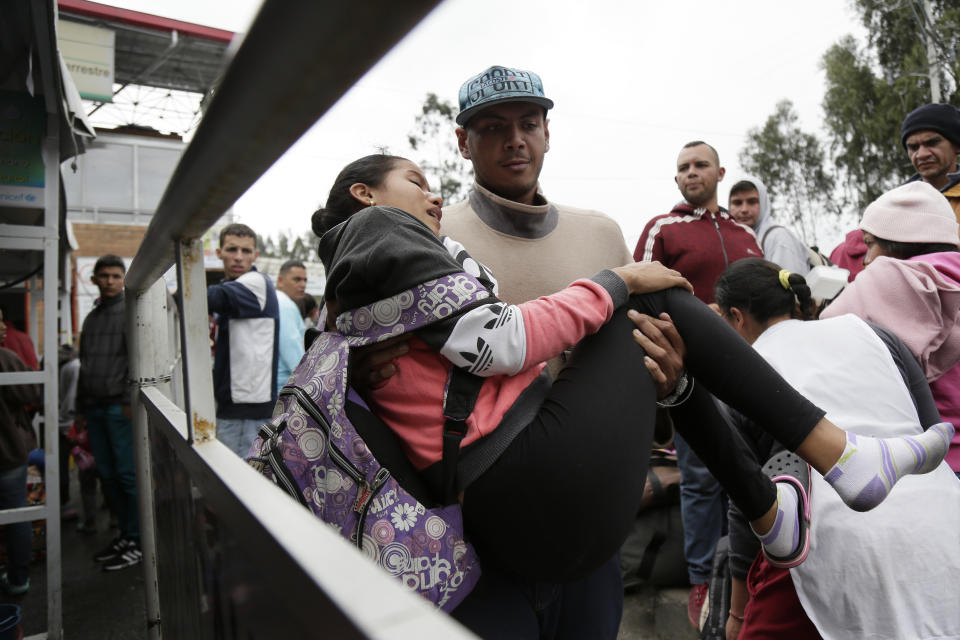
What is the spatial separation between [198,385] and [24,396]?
364 centimetres

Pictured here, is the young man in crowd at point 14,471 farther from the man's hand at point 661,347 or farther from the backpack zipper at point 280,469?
the man's hand at point 661,347

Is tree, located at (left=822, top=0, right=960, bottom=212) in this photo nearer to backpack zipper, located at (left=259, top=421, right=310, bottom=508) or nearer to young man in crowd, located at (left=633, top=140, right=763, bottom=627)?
young man in crowd, located at (left=633, top=140, right=763, bottom=627)

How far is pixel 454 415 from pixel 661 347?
0.58 meters

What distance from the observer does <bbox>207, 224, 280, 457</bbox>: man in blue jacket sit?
151 inches

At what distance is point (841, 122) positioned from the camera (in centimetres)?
2198

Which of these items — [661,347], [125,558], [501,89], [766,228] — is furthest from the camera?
[766,228]

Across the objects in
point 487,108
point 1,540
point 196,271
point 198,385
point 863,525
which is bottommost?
point 1,540

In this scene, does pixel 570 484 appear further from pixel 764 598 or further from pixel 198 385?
pixel 764 598

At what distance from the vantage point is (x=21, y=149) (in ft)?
9.89

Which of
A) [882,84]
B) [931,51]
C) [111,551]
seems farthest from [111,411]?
[882,84]

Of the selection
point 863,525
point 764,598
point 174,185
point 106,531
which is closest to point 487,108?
point 174,185

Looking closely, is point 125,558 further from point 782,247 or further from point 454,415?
point 782,247

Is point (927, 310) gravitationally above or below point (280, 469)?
above

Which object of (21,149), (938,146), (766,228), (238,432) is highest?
(21,149)
